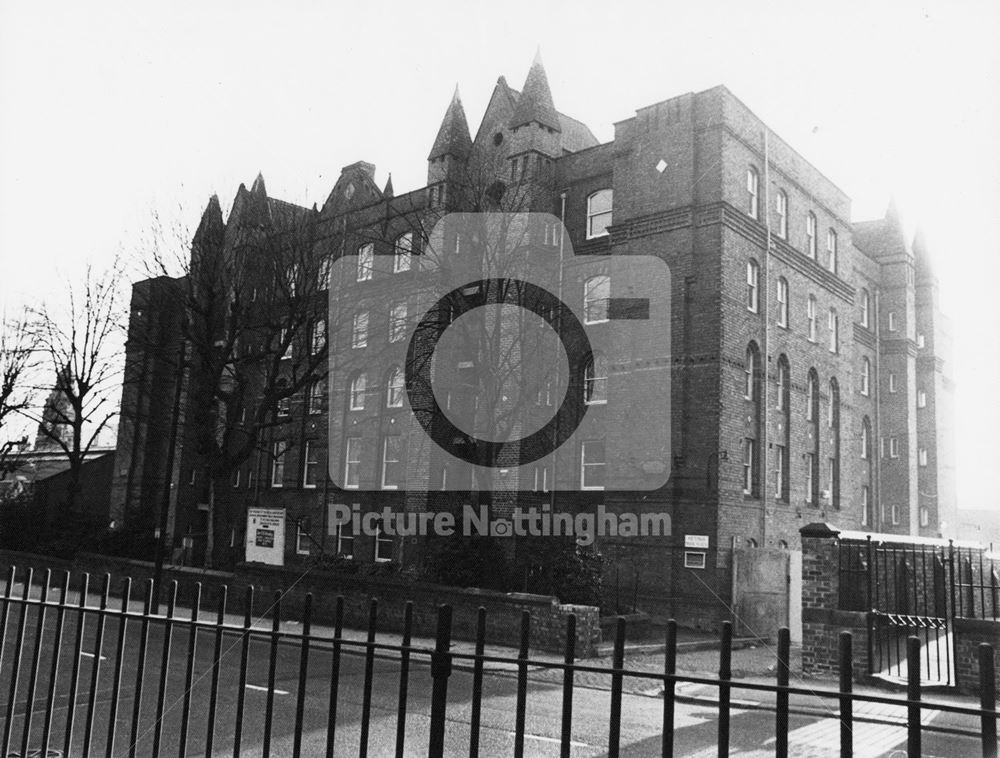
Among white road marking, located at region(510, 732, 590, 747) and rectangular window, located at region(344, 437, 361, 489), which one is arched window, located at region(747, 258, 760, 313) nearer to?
rectangular window, located at region(344, 437, 361, 489)

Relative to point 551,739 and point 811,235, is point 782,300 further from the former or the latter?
point 551,739

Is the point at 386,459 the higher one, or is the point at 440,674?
the point at 386,459

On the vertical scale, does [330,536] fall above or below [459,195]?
below

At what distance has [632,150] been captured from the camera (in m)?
28.1

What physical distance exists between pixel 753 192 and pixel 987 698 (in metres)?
27.0

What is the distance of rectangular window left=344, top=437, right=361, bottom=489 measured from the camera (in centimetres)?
3544

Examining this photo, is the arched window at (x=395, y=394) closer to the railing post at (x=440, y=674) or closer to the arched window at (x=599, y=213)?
the arched window at (x=599, y=213)

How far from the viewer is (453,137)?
32.8 metres

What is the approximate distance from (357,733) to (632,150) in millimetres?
22707

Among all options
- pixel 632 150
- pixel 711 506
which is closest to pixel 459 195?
pixel 632 150

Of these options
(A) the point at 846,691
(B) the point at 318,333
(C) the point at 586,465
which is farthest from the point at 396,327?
(A) the point at 846,691

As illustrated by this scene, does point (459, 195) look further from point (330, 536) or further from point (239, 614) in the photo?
point (330, 536)

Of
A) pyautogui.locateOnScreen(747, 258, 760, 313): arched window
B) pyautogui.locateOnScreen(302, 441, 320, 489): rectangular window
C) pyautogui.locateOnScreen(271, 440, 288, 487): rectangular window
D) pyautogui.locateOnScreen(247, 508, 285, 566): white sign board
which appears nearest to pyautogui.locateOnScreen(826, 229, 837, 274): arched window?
pyautogui.locateOnScreen(747, 258, 760, 313): arched window

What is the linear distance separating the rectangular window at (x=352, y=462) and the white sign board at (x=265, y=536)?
6443 mm
